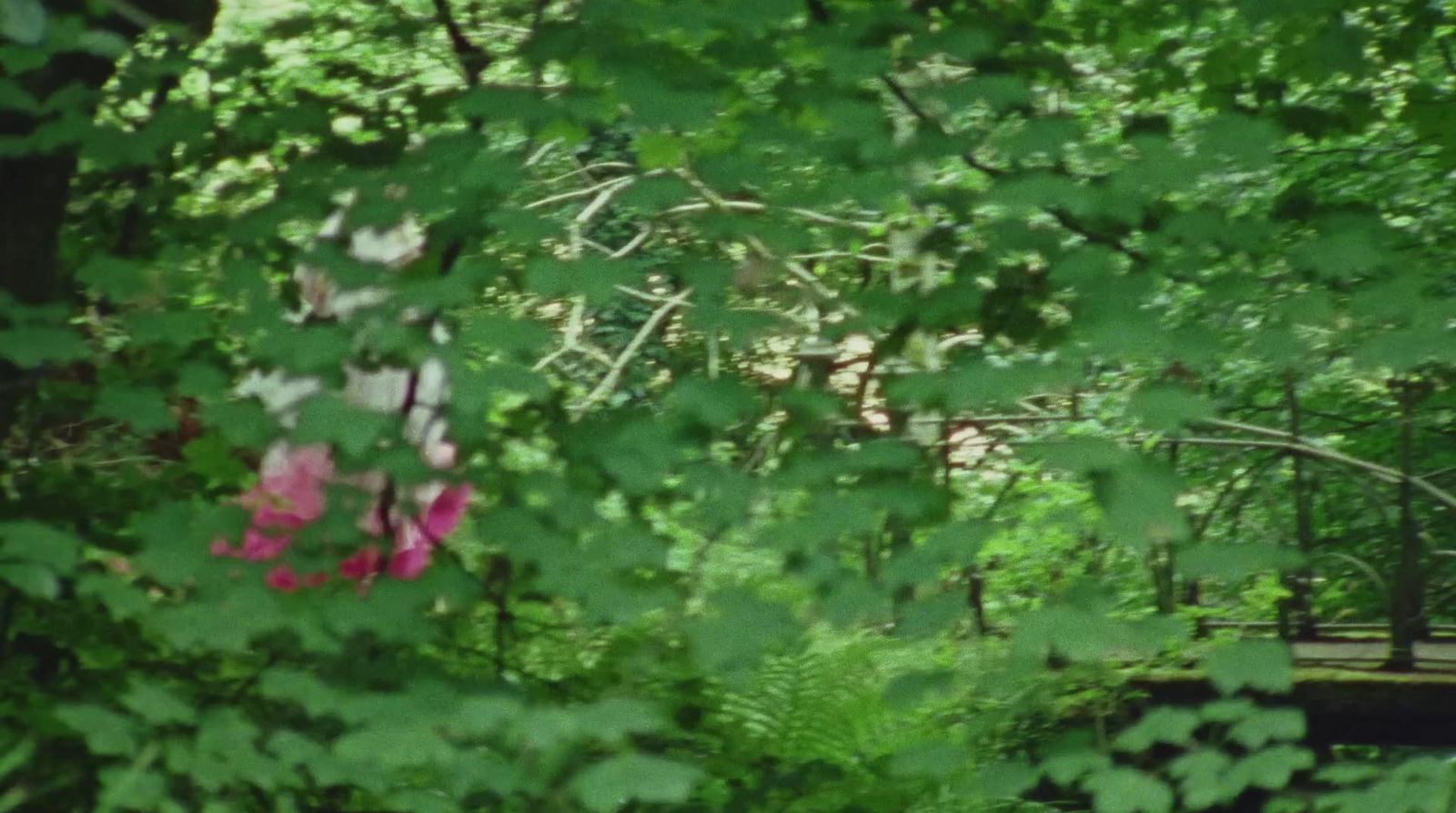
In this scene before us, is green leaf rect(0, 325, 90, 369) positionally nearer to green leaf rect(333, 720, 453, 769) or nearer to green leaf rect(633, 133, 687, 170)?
green leaf rect(333, 720, 453, 769)

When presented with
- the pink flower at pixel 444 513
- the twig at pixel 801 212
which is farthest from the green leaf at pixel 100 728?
the twig at pixel 801 212

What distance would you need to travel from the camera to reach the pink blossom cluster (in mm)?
2650

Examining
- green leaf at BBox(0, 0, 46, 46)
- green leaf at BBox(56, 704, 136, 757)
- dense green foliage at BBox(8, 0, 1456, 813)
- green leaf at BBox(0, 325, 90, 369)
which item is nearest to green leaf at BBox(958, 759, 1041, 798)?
dense green foliage at BBox(8, 0, 1456, 813)

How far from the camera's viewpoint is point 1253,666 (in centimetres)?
248

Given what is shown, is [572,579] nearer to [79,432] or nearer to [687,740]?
[687,740]

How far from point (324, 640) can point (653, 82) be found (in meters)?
0.87

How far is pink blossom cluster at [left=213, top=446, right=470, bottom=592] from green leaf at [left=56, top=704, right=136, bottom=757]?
30 centimetres

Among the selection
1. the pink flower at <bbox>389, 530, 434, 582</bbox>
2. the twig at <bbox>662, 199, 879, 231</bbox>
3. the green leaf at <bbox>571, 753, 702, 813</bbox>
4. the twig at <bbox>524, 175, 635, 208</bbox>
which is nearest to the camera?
the green leaf at <bbox>571, 753, 702, 813</bbox>

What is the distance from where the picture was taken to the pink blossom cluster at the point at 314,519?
2650 mm

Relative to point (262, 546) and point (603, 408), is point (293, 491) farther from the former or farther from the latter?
point (603, 408)

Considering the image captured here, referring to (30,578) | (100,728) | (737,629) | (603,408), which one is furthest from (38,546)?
(603,408)

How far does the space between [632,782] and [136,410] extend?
950 mm

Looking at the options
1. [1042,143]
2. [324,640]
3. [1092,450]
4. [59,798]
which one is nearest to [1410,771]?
[1092,450]

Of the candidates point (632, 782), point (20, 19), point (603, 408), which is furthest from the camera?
point (603, 408)
